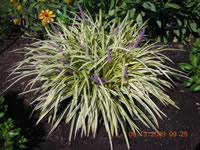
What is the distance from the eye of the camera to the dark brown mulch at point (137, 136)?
1.74m

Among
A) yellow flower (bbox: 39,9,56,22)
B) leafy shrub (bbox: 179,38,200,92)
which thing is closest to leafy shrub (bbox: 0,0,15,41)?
yellow flower (bbox: 39,9,56,22)

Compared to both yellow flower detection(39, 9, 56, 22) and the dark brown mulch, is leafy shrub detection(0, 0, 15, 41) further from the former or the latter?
the dark brown mulch

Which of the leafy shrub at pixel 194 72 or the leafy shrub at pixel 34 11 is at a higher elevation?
the leafy shrub at pixel 34 11

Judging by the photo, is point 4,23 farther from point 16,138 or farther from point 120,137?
point 120,137

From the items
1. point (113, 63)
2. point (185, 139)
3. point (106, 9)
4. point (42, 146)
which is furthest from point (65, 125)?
point (106, 9)

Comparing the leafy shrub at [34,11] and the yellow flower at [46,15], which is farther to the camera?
the leafy shrub at [34,11]

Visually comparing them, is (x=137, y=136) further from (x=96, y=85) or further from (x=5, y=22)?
(x=5, y=22)

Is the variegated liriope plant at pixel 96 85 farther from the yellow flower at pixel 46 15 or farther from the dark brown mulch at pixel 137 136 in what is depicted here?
the yellow flower at pixel 46 15

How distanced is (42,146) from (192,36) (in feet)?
8.58

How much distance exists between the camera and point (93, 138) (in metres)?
1.79

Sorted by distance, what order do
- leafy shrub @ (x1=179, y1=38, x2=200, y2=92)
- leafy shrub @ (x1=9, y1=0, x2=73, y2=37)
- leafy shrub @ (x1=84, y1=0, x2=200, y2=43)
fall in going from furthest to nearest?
leafy shrub @ (x1=9, y1=0, x2=73, y2=37), leafy shrub @ (x1=84, y1=0, x2=200, y2=43), leafy shrub @ (x1=179, y1=38, x2=200, y2=92)

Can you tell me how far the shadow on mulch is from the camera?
1.78 metres

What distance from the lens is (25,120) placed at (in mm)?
1927

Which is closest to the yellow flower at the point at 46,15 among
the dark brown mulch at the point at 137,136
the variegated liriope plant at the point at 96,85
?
the variegated liriope plant at the point at 96,85
